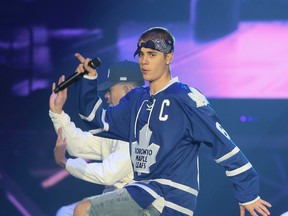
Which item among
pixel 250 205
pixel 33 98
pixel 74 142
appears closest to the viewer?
pixel 250 205

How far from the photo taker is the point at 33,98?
20.9 feet

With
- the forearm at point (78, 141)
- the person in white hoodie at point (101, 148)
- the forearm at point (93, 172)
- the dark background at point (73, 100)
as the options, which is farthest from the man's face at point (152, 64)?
the dark background at point (73, 100)

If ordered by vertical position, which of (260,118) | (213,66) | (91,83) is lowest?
Answer: (260,118)

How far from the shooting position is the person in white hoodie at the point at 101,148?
429cm

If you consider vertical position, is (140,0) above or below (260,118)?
above

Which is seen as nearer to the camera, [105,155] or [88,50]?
[105,155]

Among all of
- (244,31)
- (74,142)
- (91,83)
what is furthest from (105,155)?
(244,31)

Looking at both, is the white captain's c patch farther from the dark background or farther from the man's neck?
the dark background

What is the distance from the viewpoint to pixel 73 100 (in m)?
6.31

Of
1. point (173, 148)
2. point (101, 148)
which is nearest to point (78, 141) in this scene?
point (101, 148)

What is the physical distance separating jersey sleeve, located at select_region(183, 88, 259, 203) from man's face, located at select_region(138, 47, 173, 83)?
0.19 meters

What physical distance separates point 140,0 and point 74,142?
1962 mm

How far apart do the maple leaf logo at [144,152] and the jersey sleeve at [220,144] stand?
0.74 ft

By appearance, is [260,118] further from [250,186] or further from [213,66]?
[250,186]
